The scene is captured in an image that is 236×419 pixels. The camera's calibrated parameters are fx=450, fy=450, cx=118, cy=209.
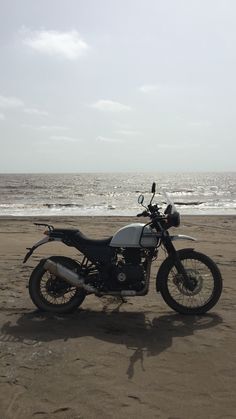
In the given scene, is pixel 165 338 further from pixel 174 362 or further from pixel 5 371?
pixel 5 371

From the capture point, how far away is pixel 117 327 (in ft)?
16.4

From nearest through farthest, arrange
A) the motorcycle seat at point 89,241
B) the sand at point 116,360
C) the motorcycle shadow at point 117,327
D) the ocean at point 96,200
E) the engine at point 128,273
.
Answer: the sand at point 116,360 → the motorcycle shadow at point 117,327 → the engine at point 128,273 → the motorcycle seat at point 89,241 → the ocean at point 96,200

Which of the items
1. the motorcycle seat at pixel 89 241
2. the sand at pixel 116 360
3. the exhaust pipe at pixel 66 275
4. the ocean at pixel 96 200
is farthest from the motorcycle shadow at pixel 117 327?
the ocean at pixel 96 200

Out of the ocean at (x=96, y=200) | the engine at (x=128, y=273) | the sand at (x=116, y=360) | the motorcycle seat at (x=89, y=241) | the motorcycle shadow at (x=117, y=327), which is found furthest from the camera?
the ocean at (x=96, y=200)

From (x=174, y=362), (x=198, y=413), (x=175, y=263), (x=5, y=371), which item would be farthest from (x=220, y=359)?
(x=5, y=371)

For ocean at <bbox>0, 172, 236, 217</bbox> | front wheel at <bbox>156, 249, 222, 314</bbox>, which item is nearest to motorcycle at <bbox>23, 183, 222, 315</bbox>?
front wheel at <bbox>156, 249, 222, 314</bbox>

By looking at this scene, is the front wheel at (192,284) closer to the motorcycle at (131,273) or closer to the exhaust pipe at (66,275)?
the motorcycle at (131,273)

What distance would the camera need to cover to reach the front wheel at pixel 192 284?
17.9 feet

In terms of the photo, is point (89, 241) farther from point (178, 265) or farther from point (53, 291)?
point (178, 265)

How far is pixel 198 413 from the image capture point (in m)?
3.20

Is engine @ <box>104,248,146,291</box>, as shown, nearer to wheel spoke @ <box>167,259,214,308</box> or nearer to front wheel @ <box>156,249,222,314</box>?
front wheel @ <box>156,249,222,314</box>

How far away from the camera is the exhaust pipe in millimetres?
5422

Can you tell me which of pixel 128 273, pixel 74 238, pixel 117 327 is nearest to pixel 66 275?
pixel 74 238

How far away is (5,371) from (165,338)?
1.67m
